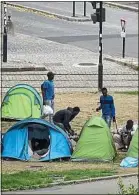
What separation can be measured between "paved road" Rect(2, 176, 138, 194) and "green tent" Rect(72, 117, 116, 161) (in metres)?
3.63

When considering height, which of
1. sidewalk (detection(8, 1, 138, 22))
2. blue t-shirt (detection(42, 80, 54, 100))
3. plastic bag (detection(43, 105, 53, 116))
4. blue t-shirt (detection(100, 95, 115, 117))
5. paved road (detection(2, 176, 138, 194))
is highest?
sidewalk (detection(8, 1, 138, 22))

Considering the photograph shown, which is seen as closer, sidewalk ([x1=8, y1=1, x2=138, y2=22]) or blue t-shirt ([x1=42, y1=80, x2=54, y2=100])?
blue t-shirt ([x1=42, y1=80, x2=54, y2=100])

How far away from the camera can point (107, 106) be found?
25.7 meters

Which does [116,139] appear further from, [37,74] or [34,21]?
[34,21]

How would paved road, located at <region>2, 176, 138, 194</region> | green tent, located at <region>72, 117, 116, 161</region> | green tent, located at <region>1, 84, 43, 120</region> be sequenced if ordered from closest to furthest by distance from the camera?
paved road, located at <region>2, 176, 138, 194</region> → green tent, located at <region>72, 117, 116, 161</region> → green tent, located at <region>1, 84, 43, 120</region>

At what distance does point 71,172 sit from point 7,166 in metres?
2.24

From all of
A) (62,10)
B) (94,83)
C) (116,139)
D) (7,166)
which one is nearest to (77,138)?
(116,139)

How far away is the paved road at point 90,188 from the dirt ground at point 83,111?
275cm

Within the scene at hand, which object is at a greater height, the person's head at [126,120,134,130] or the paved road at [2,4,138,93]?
the paved road at [2,4,138,93]

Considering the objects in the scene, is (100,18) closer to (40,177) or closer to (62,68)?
(62,68)

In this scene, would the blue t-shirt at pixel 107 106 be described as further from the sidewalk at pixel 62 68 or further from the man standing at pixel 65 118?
the sidewalk at pixel 62 68

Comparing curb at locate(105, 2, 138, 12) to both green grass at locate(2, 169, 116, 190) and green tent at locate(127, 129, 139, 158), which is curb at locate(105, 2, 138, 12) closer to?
green tent at locate(127, 129, 139, 158)

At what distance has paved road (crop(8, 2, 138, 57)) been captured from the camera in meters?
45.1

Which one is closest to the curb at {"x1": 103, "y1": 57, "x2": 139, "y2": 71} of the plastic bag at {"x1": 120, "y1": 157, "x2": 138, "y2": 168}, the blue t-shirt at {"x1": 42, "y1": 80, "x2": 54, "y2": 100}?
the blue t-shirt at {"x1": 42, "y1": 80, "x2": 54, "y2": 100}
